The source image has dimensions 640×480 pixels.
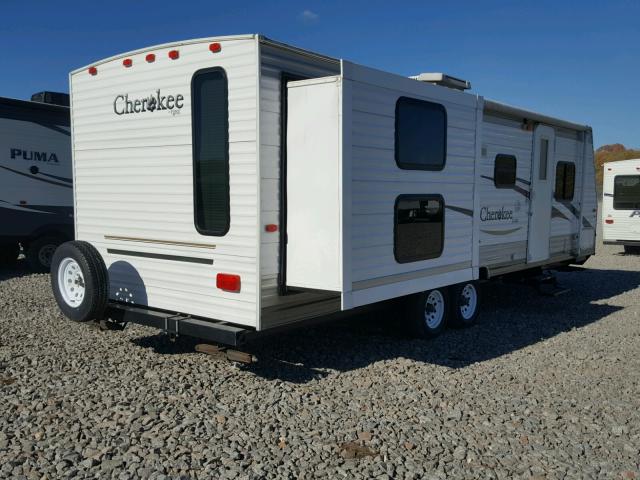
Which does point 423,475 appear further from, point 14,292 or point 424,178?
point 14,292

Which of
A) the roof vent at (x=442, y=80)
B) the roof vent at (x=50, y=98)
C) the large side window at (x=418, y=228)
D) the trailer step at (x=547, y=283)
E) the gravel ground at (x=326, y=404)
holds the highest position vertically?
the roof vent at (x=50, y=98)

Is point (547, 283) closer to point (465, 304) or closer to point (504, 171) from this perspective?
point (504, 171)

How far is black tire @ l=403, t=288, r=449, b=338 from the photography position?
255 inches

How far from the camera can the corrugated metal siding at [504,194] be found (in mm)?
7309

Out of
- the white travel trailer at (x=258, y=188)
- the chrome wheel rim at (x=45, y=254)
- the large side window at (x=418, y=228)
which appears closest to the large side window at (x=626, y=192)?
the white travel trailer at (x=258, y=188)

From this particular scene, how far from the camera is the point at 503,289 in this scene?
10398 millimetres

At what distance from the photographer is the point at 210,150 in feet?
16.7

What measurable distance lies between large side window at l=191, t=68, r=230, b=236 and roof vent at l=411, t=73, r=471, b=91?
8.07 feet

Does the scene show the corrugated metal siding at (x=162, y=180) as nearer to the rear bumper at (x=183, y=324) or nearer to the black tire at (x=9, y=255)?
the rear bumper at (x=183, y=324)

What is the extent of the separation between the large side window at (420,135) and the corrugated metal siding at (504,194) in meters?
0.99

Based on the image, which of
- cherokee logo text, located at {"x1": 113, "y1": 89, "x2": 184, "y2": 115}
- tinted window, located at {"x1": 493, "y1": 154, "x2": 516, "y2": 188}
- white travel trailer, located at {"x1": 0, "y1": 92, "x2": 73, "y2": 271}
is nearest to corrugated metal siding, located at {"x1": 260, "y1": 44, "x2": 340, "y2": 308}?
cherokee logo text, located at {"x1": 113, "y1": 89, "x2": 184, "y2": 115}

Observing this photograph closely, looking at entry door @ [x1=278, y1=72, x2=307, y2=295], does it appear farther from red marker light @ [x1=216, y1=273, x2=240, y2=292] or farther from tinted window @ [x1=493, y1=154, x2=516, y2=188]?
tinted window @ [x1=493, y1=154, x2=516, y2=188]

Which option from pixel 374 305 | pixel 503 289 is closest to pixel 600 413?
pixel 374 305

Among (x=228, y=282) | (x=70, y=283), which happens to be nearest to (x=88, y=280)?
(x=70, y=283)
